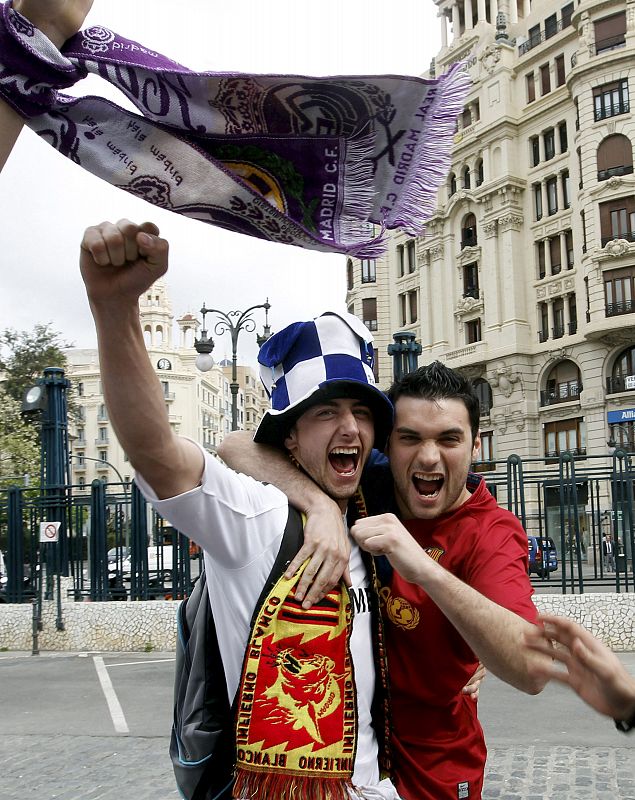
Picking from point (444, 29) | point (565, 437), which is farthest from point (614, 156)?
point (444, 29)

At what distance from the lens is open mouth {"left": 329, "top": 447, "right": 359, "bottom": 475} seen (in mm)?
2383

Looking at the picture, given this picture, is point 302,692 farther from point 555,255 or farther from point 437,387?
point 555,255

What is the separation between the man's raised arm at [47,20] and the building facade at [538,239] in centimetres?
3305

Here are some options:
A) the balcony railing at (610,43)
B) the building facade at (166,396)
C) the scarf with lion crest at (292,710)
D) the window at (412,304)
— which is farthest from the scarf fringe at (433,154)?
the building facade at (166,396)

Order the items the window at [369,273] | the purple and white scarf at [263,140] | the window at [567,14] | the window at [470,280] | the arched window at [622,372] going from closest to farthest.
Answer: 1. the purple and white scarf at [263,140]
2. the arched window at [622,372]
3. the window at [567,14]
4. the window at [470,280]
5. the window at [369,273]

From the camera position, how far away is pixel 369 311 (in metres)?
47.4

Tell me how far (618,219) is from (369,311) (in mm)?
16386

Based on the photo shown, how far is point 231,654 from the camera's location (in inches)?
85.5

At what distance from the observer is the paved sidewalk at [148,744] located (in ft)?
18.6

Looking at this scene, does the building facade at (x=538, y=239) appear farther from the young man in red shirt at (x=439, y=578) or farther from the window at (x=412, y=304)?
the young man in red shirt at (x=439, y=578)

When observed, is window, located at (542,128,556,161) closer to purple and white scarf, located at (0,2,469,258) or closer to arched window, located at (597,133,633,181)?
Answer: arched window, located at (597,133,633,181)

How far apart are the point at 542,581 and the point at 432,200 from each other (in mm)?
9415

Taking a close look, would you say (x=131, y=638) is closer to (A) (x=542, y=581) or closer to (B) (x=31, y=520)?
(B) (x=31, y=520)

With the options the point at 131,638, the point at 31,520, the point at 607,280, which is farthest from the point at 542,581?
the point at 607,280
